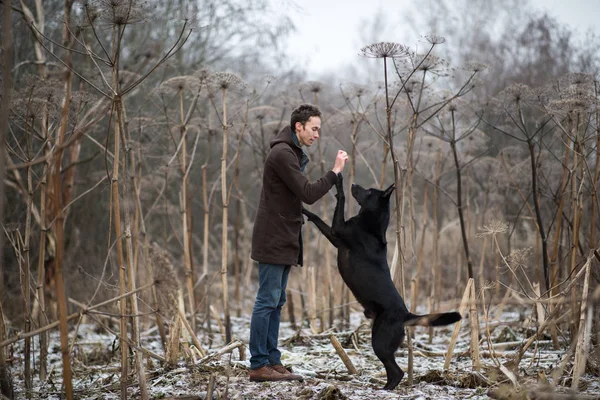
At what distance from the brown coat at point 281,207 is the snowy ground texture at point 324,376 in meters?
0.74

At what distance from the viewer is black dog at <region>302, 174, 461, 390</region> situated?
3498 millimetres

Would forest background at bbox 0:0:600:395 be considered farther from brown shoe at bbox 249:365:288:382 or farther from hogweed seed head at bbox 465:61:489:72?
brown shoe at bbox 249:365:288:382

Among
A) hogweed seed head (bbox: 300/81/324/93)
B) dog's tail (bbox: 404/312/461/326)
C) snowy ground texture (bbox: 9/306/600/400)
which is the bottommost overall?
snowy ground texture (bbox: 9/306/600/400)

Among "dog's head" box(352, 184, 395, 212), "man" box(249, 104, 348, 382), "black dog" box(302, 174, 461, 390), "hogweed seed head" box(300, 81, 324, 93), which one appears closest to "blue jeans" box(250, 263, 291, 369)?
"man" box(249, 104, 348, 382)

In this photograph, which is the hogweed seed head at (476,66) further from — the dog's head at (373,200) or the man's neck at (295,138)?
the man's neck at (295,138)

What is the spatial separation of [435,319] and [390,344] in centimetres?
35

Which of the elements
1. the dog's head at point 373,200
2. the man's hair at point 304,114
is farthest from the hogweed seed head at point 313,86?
the dog's head at point 373,200

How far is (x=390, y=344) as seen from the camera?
11.5 feet

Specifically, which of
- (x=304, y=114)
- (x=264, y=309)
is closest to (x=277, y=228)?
(x=264, y=309)

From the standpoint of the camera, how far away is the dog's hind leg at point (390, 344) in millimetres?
3492

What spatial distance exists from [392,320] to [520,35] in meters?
9.22

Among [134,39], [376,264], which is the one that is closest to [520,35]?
[134,39]

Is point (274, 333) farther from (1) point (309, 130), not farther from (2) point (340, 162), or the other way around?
(1) point (309, 130)

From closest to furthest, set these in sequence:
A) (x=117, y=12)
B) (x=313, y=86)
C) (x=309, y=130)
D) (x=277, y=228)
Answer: (x=117, y=12) → (x=277, y=228) → (x=309, y=130) → (x=313, y=86)
